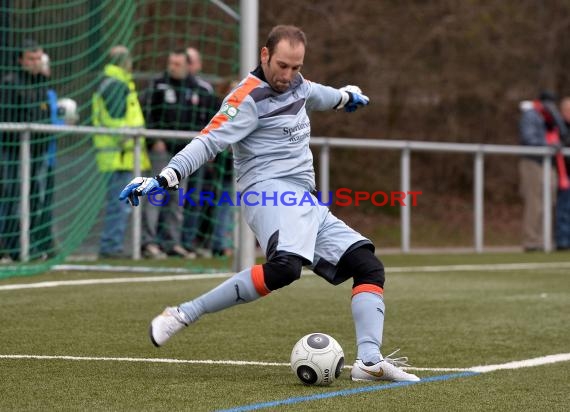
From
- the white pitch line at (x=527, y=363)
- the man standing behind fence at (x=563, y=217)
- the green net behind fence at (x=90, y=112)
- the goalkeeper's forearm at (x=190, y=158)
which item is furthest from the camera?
the man standing behind fence at (x=563, y=217)

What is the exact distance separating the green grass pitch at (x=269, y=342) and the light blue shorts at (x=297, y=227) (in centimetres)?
57

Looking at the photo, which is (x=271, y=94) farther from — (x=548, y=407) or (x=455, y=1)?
(x=455, y=1)

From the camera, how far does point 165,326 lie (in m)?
5.97

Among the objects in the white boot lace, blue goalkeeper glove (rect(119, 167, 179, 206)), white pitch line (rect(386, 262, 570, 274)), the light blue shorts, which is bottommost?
the white boot lace

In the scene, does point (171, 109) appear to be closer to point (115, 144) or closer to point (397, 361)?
point (115, 144)

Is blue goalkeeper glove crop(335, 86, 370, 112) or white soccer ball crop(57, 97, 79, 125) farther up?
white soccer ball crop(57, 97, 79, 125)

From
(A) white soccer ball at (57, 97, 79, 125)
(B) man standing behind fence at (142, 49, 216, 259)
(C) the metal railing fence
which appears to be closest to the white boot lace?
(C) the metal railing fence

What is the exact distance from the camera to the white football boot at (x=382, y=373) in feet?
19.5

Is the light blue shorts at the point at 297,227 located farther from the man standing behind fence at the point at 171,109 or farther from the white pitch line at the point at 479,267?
the man standing behind fence at the point at 171,109

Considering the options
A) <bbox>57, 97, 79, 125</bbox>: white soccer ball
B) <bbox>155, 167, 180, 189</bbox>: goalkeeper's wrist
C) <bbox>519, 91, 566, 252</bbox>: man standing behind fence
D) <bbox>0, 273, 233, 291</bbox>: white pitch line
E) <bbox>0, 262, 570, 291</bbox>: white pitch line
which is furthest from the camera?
<bbox>519, 91, 566, 252</bbox>: man standing behind fence

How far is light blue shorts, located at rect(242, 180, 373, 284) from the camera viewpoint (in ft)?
20.0

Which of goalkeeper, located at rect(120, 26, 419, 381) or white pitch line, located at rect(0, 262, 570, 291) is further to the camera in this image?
white pitch line, located at rect(0, 262, 570, 291)

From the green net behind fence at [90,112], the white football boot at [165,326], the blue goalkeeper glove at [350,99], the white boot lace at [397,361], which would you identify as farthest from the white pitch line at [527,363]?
the green net behind fence at [90,112]

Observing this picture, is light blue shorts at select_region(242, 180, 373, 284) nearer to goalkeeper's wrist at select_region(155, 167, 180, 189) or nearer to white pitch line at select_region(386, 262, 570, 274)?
goalkeeper's wrist at select_region(155, 167, 180, 189)
